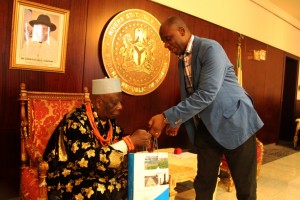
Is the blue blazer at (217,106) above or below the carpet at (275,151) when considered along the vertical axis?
above

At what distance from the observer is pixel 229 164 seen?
1.50 meters

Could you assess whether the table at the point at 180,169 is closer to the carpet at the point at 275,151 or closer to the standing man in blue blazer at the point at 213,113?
the standing man in blue blazer at the point at 213,113

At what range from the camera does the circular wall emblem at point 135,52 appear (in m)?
2.78

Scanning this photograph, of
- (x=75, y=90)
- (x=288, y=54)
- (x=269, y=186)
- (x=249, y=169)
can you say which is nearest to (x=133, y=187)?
(x=249, y=169)

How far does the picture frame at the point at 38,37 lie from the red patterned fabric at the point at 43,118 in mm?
353

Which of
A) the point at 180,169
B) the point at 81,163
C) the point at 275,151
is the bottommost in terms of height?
the point at 275,151

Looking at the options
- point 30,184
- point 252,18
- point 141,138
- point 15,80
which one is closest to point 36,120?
point 15,80

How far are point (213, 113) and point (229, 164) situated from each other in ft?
0.99

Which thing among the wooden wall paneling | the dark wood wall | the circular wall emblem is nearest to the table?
the dark wood wall

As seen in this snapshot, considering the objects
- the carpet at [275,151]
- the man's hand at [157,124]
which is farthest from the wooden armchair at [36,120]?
the carpet at [275,151]

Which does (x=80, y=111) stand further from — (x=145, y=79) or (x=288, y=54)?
(x=288, y=54)

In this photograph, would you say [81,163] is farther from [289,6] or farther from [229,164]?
[289,6]

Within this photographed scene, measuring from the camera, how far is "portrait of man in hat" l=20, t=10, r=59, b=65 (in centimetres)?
224

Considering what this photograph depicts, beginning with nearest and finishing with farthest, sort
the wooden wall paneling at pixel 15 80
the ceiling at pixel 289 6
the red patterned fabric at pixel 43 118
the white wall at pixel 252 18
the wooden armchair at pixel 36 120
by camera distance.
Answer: the wooden armchair at pixel 36 120 < the red patterned fabric at pixel 43 118 < the wooden wall paneling at pixel 15 80 < the white wall at pixel 252 18 < the ceiling at pixel 289 6
